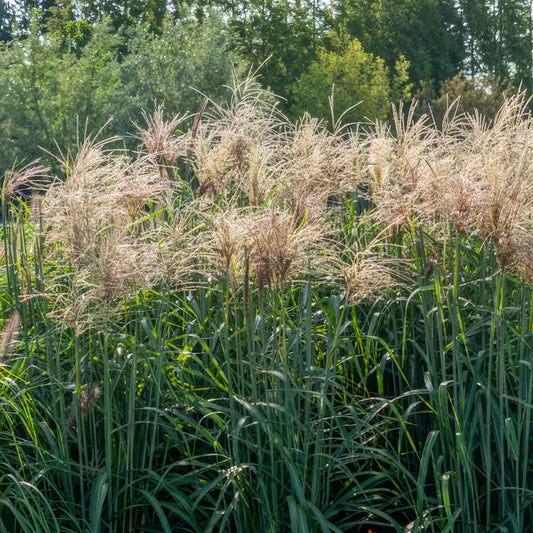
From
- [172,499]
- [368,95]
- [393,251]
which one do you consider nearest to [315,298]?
[393,251]

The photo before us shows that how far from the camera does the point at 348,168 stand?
350 centimetres

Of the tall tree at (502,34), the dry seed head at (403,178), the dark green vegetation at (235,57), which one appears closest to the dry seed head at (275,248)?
the dry seed head at (403,178)

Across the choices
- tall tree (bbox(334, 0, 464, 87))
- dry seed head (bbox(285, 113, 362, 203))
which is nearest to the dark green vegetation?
tall tree (bbox(334, 0, 464, 87))

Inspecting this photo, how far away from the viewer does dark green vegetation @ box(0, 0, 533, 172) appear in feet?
70.7

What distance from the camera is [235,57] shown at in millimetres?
24625

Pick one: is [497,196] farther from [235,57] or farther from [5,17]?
[5,17]

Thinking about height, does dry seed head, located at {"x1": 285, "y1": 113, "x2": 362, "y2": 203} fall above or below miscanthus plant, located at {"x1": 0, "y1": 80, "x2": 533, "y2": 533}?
above

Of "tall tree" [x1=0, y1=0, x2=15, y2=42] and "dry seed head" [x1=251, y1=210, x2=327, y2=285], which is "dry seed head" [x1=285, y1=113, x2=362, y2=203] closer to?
"dry seed head" [x1=251, y1=210, x2=327, y2=285]

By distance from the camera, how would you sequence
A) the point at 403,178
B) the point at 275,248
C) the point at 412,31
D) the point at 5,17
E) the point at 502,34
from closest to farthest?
the point at 275,248
the point at 403,178
the point at 502,34
the point at 412,31
the point at 5,17

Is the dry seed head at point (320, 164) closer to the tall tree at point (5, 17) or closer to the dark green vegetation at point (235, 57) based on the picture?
the dark green vegetation at point (235, 57)

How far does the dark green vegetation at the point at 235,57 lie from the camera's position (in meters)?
21.5

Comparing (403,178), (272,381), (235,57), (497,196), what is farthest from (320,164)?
(235,57)

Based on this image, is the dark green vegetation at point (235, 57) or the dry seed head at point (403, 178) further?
the dark green vegetation at point (235, 57)

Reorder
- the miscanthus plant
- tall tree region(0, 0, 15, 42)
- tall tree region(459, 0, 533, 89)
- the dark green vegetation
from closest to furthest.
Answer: the miscanthus plant < the dark green vegetation < tall tree region(459, 0, 533, 89) < tall tree region(0, 0, 15, 42)
